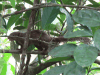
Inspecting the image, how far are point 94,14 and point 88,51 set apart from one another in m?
0.32

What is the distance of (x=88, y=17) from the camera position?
2.67 ft

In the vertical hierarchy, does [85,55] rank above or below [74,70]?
above

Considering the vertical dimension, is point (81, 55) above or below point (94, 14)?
below

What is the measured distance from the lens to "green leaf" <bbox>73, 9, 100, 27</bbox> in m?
0.78

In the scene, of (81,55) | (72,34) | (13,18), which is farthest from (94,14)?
(13,18)

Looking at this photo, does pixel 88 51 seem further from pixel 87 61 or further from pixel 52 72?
pixel 52 72

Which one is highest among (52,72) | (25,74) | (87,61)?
(87,61)

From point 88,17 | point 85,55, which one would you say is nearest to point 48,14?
point 88,17

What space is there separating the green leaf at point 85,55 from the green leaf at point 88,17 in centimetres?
19

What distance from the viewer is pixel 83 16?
2.71 feet

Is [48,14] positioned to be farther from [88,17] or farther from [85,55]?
[85,55]

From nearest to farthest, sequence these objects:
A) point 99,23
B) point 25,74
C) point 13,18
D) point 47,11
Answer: point 99,23 < point 47,11 < point 13,18 < point 25,74

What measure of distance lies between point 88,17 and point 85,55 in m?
0.32

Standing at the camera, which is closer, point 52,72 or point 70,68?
point 70,68
